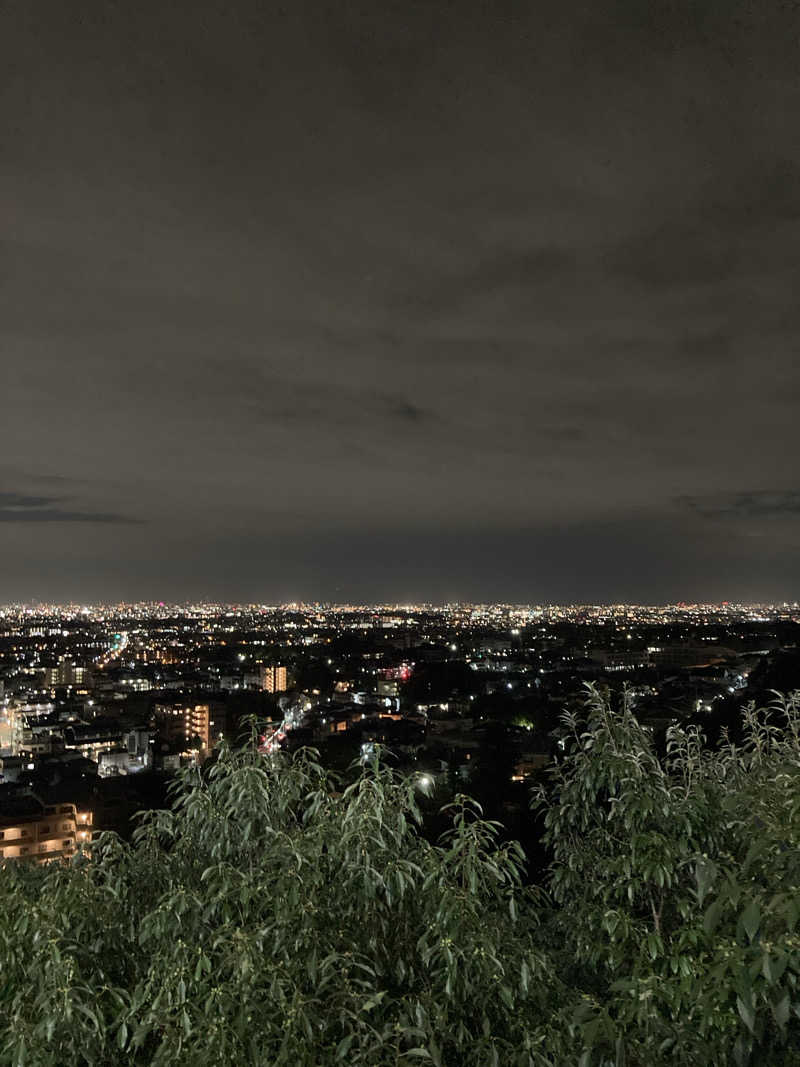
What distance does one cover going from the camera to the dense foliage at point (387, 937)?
2.30 meters

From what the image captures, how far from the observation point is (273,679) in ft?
180

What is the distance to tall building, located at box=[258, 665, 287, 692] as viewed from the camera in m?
53.8

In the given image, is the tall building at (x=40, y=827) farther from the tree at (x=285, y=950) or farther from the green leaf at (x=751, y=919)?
the green leaf at (x=751, y=919)

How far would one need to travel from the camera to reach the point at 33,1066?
2283 millimetres

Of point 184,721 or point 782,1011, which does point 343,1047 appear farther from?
point 184,721

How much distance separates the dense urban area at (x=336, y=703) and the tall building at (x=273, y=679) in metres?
0.13

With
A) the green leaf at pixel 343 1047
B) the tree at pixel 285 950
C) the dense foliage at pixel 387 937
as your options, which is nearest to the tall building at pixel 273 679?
the dense foliage at pixel 387 937

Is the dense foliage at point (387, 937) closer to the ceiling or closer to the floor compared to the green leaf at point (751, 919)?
closer to the floor

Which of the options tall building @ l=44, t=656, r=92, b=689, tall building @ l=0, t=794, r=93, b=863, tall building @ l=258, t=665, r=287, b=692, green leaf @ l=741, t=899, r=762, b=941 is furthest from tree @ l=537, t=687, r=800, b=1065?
tall building @ l=44, t=656, r=92, b=689

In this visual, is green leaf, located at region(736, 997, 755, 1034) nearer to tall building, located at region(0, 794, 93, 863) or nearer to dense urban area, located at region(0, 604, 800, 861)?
dense urban area, located at region(0, 604, 800, 861)

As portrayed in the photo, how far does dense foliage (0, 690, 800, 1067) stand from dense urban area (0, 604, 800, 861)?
1.31ft

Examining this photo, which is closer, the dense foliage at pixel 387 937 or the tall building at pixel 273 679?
the dense foliage at pixel 387 937

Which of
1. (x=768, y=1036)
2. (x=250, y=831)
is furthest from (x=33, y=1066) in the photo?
(x=768, y=1036)

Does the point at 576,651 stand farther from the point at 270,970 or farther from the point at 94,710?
the point at 270,970
